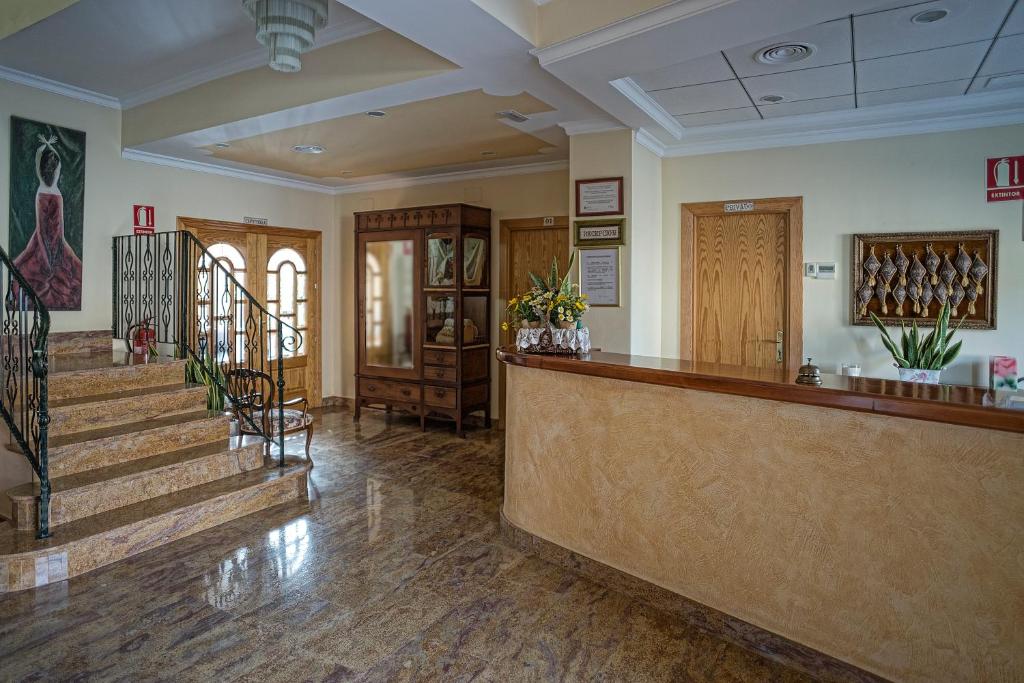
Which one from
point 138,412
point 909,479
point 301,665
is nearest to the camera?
point 909,479

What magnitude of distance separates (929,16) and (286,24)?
3087 millimetres

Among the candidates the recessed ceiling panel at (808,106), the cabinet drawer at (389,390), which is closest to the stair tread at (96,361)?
the cabinet drawer at (389,390)

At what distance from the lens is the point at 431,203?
7.02 metres

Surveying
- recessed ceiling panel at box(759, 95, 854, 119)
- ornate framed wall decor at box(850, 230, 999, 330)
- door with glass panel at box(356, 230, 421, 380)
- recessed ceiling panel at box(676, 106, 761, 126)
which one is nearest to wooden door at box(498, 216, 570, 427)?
door with glass panel at box(356, 230, 421, 380)

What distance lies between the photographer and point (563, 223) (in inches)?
242

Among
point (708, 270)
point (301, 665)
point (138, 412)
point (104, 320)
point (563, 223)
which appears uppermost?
point (563, 223)

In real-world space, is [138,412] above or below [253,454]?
above

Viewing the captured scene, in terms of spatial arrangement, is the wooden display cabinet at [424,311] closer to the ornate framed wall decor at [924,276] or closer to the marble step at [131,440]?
the marble step at [131,440]

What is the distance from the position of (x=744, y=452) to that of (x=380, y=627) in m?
1.70

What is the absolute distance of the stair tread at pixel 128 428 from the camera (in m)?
3.81

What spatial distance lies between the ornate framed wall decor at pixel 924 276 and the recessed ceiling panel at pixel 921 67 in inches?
41.9

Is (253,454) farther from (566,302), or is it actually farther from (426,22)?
(426,22)

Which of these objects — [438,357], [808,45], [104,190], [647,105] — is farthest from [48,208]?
[808,45]

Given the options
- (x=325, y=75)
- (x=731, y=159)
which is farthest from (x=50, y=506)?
(x=731, y=159)
